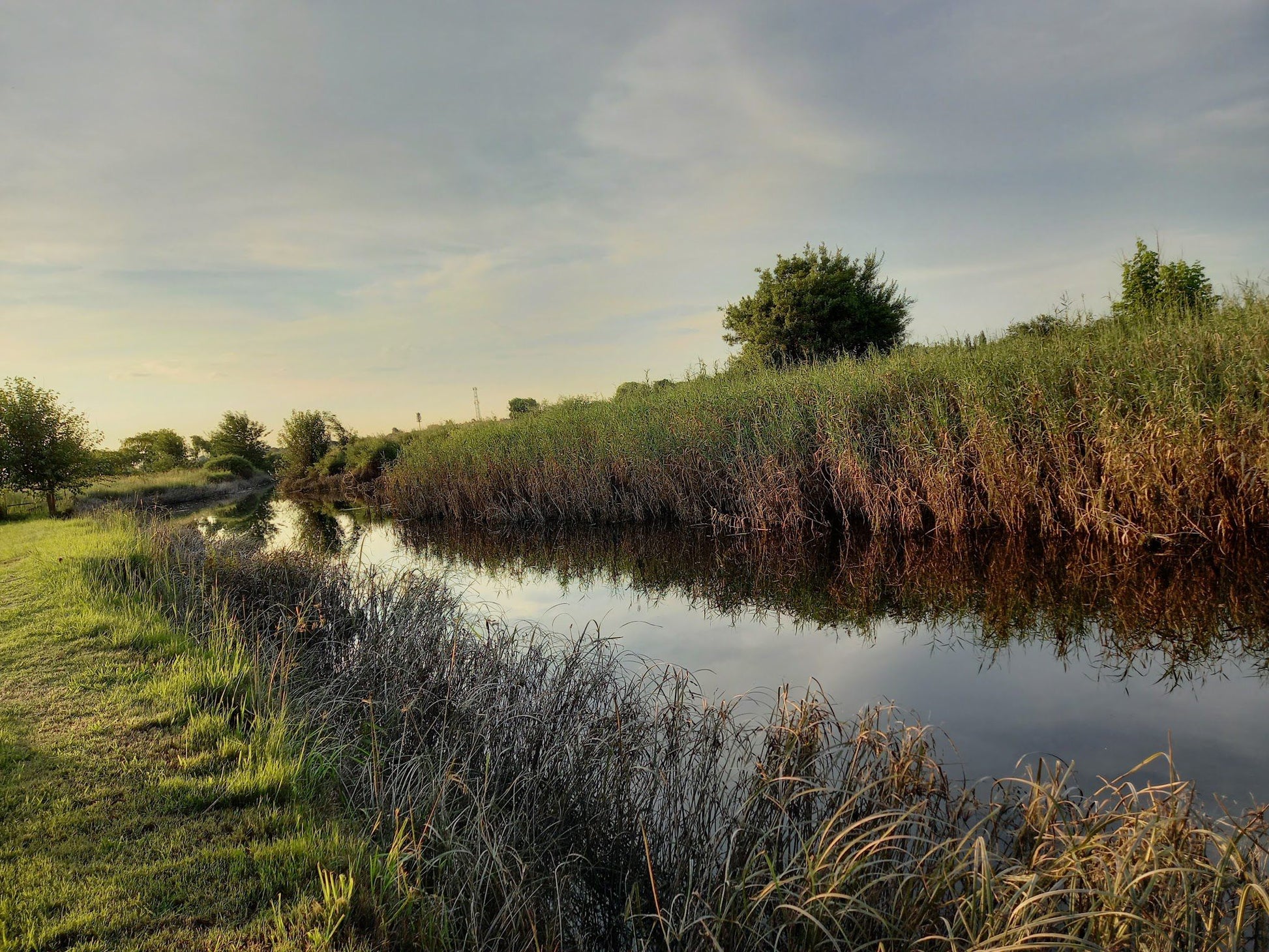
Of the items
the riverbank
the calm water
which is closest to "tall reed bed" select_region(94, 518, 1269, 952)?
the calm water

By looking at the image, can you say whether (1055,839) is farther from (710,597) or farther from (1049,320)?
(1049,320)

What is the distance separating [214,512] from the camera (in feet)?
83.0

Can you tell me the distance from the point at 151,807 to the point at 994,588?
277 inches

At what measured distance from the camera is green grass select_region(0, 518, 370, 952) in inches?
89.3

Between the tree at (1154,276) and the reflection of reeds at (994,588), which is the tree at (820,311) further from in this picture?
the reflection of reeds at (994,588)

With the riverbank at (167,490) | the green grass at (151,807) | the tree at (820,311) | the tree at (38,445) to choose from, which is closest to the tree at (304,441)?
the riverbank at (167,490)

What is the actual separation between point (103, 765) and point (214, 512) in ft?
84.1

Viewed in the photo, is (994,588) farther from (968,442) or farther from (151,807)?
(151,807)

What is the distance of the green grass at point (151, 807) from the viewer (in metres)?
2.27

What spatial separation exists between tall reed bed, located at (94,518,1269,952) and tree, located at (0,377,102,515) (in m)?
20.5

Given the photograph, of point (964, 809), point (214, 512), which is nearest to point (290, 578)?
point (964, 809)

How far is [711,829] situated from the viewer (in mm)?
3131

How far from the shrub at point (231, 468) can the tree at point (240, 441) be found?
7624 millimetres

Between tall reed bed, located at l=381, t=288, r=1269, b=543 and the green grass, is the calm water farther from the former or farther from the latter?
the green grass
